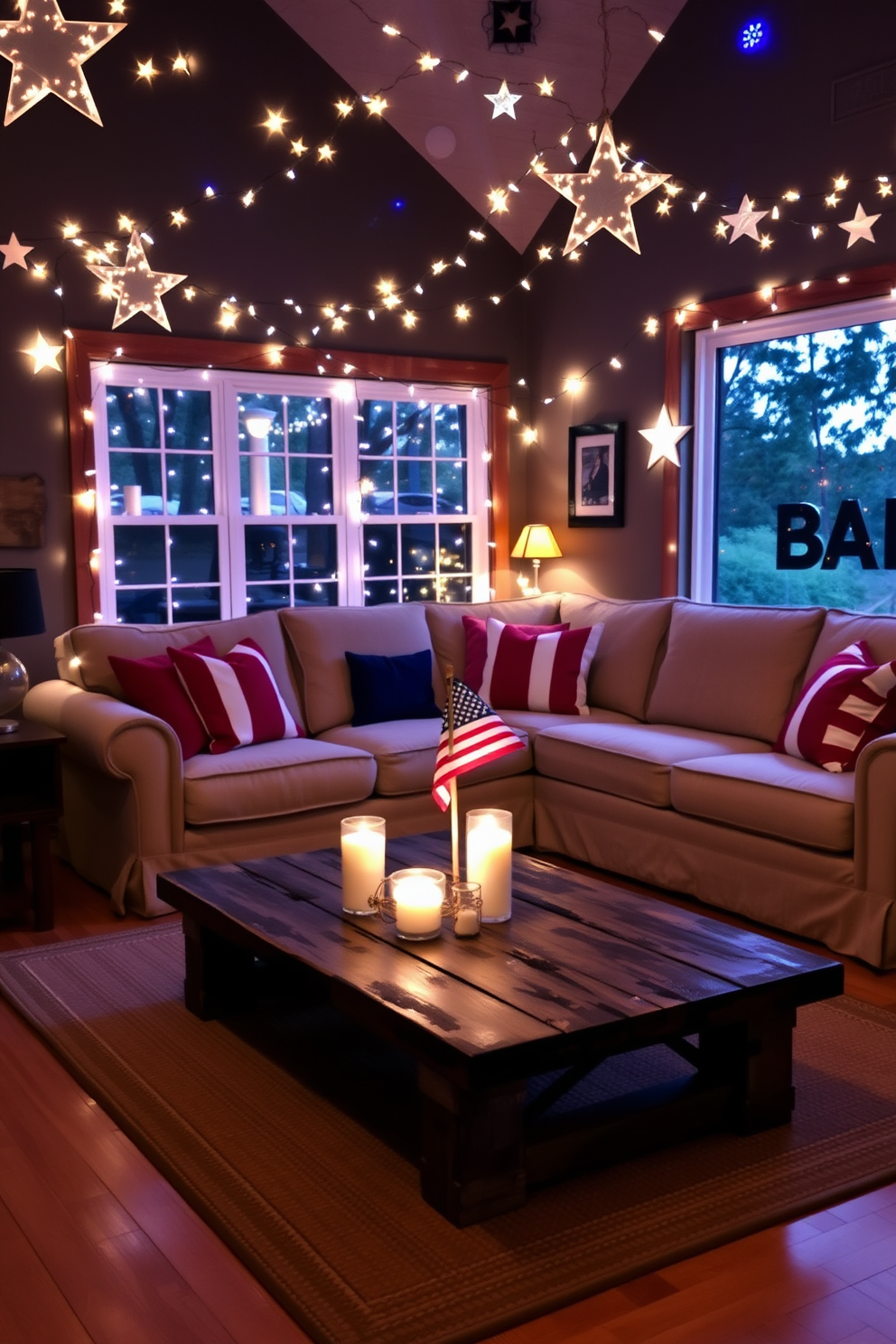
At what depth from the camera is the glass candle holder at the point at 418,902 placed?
2.62m

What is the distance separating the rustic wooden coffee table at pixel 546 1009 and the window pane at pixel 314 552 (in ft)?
9.62

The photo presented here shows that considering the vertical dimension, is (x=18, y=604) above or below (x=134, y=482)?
below

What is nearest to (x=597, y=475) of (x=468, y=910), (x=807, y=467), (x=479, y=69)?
(x=807, y=467)

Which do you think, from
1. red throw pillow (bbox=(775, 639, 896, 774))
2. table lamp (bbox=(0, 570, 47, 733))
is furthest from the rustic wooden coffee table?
table lamp (bbox=(0, 570, 47, 733))

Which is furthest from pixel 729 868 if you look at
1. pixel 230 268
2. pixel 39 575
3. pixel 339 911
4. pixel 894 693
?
pixel 230 268

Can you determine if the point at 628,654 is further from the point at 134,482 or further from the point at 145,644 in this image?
the point at 134,482

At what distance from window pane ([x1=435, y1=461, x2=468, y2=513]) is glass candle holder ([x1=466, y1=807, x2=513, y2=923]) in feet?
12.1

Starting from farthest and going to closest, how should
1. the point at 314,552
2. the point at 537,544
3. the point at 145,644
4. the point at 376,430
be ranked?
1. the point at 537,544
2. the point at 376,430
3. the point at 314,552
4. the point at 145,644

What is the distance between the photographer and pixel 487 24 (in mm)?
5316

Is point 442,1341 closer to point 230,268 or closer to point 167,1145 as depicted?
point 167,1145

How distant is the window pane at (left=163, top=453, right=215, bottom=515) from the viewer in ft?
17.9

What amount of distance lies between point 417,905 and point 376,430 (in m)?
3.75

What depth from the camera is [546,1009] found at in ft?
7.54

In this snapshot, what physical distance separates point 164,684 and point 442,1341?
9.08ft
